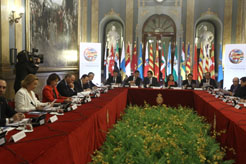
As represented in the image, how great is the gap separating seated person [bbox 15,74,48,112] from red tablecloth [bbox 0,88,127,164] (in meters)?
0.71

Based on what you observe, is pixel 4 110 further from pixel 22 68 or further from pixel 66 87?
pixel 66 87

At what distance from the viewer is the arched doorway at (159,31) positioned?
412 inches

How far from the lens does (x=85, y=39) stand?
10.6 meters

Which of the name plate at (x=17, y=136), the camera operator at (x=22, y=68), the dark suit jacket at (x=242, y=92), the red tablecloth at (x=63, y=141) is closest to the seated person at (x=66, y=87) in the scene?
the camera operator at (x=22, y=68)

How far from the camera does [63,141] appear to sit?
1964mm

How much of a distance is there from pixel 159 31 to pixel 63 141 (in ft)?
30.3

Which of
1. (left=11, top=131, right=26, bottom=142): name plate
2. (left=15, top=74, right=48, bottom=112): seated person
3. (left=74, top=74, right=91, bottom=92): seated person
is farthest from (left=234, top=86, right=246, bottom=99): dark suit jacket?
(left=11, top=131, right=26, bottom=142): name plate

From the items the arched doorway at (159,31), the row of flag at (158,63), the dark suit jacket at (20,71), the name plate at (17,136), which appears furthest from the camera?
the arched doorway at (159,31)

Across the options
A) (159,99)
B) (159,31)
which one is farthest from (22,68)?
(159,31)

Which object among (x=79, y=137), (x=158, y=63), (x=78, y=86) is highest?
(x=158, y=63)

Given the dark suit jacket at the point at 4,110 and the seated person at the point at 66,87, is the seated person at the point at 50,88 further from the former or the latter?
the dark suit jacket at the point at 4,110

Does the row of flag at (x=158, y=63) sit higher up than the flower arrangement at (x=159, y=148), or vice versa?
the row of flag at (x=158, y=63)

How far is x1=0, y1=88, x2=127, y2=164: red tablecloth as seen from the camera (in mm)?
1618

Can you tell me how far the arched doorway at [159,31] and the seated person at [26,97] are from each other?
7.74m
